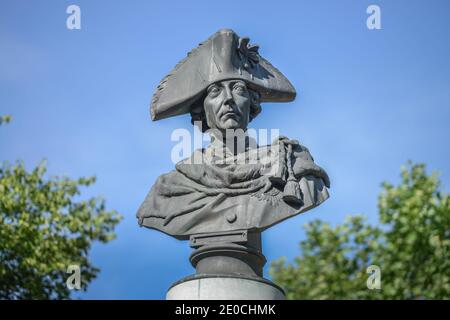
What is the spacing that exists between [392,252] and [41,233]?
30.0 feet

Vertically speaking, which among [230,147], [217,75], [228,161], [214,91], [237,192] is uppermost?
[217,75]

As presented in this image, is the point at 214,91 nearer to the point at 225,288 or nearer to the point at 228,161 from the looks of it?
the point at 228,161

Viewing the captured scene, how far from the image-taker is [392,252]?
2203 cm

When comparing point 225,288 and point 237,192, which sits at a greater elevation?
point 237,192

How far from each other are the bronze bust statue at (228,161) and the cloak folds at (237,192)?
1 centimetres

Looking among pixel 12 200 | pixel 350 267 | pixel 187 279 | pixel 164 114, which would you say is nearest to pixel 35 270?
pixel 12 200

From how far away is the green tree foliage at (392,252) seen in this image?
20828 millimetres

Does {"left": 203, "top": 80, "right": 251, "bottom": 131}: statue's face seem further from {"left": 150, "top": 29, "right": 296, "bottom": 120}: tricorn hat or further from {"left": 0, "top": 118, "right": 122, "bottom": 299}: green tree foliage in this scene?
{"left": 0, "top": 118, "right": 122, "bottom": 299}: green tree foliage

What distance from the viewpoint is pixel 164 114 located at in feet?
35.1

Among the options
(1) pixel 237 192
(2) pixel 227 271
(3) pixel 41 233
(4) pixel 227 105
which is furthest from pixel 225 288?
(3) pixel 41 233

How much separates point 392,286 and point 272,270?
269 inches

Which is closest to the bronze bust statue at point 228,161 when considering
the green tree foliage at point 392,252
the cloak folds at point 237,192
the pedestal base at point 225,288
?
the cloak folds at point 237,192

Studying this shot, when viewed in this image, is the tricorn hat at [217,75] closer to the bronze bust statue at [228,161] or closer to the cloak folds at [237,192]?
the bronze bust statue at [228,161]

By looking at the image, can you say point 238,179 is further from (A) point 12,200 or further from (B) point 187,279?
(A) point 12,200
